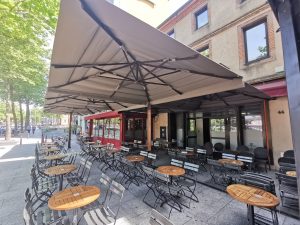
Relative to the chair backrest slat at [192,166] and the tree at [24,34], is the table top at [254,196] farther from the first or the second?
the tree at [24,34]

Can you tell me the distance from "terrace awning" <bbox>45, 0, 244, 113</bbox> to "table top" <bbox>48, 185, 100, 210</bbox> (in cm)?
245

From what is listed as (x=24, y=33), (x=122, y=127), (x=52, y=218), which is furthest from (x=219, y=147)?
(x=24, y=33)

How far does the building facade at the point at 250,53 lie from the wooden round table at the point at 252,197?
433 cm

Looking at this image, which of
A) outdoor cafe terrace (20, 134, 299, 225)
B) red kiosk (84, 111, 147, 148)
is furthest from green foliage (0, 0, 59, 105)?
red kiosk (84, 111, 147, 148)

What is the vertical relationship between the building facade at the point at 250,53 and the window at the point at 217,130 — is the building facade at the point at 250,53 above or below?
above

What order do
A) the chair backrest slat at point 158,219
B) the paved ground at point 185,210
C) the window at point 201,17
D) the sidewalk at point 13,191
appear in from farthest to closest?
the window at point 201,17 → the sidewalk at point 13,191 → the paved ground at point 185,210 → the chair backrest slat at point 158,219

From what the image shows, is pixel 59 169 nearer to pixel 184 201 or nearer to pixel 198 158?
pixel 184 201

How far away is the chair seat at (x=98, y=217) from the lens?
107 inches

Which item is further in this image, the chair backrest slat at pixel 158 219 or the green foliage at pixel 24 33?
the green foliage at pixel 24 33

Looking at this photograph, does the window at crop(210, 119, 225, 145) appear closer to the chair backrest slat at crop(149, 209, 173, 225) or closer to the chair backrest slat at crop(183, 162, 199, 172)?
the chair backrest slat at crop(183, 162, 199, 172)

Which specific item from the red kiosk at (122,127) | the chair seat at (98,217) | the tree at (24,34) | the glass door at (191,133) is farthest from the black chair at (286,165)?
the tree at (24,34)

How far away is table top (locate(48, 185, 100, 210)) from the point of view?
2.71m

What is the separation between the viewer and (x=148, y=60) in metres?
3.70

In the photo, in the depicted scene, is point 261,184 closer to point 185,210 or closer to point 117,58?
point 185,210
